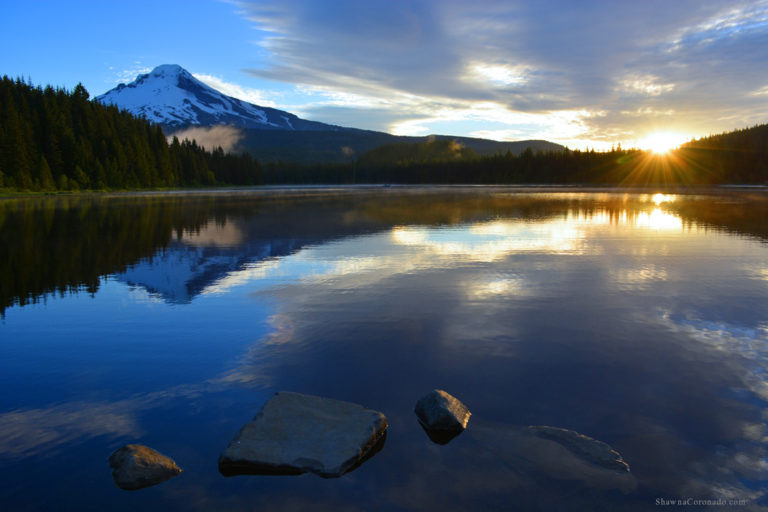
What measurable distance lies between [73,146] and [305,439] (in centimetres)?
12407

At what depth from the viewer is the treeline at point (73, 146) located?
9175 cm

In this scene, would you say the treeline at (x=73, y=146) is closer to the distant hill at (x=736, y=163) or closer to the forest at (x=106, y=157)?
the forest at (x=106, y=157)

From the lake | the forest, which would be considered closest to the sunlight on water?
the lake

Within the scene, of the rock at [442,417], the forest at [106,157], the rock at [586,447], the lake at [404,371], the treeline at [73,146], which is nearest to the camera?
the lake at [404,371]

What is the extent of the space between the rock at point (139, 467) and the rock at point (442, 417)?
9.85ft

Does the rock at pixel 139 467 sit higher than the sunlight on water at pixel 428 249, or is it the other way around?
the sunlight on water at pixel 428 249

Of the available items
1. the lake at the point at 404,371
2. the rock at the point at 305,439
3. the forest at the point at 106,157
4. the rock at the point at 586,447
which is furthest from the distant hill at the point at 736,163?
the rock at the point at 305,439

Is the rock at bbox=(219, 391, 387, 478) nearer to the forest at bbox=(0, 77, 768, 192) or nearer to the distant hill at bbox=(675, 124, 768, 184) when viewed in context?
the forest at bbox=(0, 77, 768, 192)

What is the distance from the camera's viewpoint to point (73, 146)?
356ft

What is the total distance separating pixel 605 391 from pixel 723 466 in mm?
1921

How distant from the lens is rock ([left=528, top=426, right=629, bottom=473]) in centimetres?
574

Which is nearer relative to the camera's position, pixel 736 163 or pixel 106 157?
pixel 106 157

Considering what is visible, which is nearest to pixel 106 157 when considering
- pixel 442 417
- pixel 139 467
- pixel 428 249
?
pixel 428 249

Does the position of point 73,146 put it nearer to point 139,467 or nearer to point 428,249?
point 428,249
